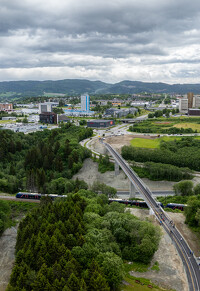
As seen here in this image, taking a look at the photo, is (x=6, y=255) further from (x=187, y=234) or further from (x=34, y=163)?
(x=34, y=163)

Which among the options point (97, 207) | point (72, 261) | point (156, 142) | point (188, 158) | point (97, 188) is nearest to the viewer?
point (72, 261)

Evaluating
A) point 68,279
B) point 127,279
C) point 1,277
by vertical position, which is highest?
point 68,279

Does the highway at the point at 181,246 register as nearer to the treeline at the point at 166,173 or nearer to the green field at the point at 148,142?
the treeline at the point at 166,173

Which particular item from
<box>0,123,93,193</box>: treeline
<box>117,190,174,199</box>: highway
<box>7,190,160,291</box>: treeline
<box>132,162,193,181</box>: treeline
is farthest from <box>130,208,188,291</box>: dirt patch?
<box>132,162,193,181</box>: treeline

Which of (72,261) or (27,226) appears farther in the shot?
(27,226)

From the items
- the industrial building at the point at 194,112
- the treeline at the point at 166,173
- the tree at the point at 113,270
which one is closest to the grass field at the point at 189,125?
the industrial building at the point at 194,112

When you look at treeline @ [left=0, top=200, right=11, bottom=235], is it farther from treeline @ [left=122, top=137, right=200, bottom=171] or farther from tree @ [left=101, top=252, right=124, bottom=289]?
treeline @ [left=122, top=137, right=200, bottom=171]

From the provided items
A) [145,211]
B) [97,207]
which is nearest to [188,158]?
[145,211]

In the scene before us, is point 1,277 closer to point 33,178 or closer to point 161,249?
point 161,249
